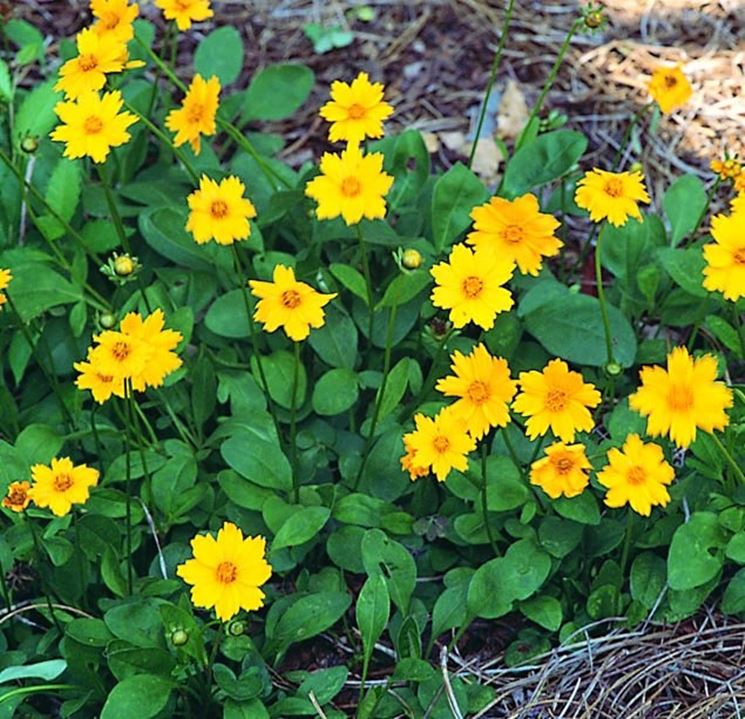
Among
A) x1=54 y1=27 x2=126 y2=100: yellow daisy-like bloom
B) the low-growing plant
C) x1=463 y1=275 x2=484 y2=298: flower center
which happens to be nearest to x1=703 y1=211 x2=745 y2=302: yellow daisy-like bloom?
the low-growing plant

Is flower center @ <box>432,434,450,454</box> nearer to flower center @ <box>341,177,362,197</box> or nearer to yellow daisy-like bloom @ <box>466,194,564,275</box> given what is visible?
yellow daisy-like bloom @ <box>466,194,564,275</box>

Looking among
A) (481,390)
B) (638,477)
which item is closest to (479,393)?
(481,390)

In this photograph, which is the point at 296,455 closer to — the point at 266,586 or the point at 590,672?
the point at 266,586

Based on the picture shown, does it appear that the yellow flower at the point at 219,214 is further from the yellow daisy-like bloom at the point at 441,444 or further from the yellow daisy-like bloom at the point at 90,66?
the yellow daisy-like bloom at the point at 441,444

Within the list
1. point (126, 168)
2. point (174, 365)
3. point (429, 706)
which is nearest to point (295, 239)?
point (126, 168)

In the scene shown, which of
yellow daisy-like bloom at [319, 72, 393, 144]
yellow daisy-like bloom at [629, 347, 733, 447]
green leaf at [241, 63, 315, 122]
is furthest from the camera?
green leaf at [241, 63, 315, 122]
